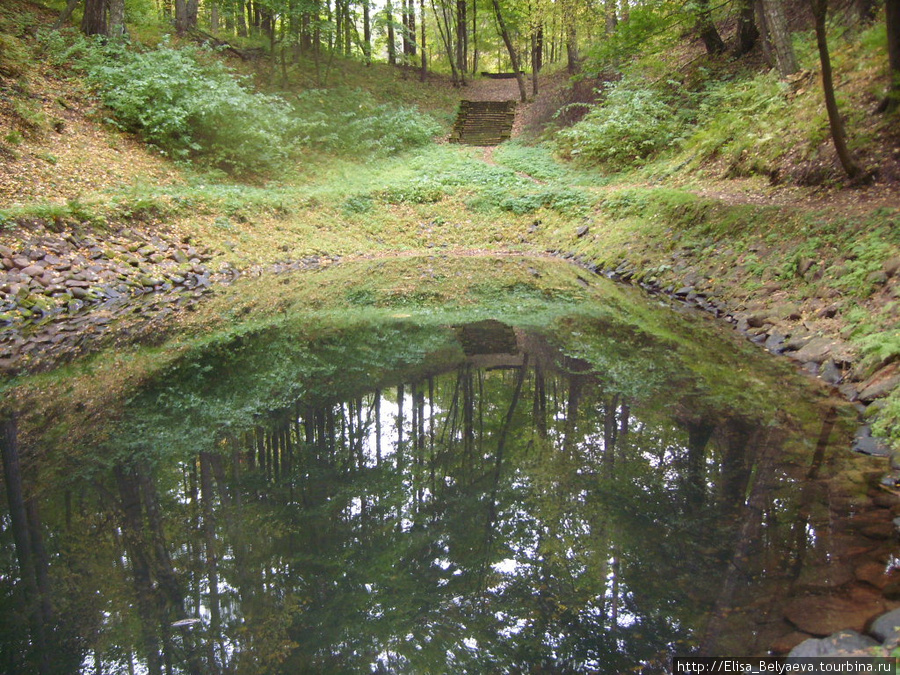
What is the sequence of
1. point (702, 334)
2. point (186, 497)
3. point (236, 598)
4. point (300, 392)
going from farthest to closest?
1. point (702, 334)
2. point (300, 392)
3. point (186, 497)
4. point (236, 598)

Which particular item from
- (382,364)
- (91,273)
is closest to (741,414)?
(382,364)

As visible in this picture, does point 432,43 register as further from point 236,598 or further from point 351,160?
point 236,598

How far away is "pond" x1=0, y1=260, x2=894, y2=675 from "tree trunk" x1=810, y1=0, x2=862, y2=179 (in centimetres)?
369

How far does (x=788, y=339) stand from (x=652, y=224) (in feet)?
21.8

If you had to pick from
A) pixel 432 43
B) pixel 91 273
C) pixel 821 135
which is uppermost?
pixel 432 43

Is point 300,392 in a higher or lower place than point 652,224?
lower

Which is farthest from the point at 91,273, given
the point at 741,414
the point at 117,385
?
the point at 741,414

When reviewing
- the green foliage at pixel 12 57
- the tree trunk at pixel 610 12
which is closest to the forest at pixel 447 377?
the green foliage at pixel 12 57

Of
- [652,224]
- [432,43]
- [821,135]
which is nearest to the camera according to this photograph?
[821,135]

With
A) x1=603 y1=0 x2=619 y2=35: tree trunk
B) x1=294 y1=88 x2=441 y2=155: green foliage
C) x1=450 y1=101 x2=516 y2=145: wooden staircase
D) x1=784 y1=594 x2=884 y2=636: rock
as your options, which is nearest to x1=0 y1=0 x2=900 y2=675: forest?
x1=784 y1=594 x2=884 y2=636: rock

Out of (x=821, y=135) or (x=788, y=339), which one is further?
(x=821, y=135)

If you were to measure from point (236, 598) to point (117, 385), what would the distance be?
486cm

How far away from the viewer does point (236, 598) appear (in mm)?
3531

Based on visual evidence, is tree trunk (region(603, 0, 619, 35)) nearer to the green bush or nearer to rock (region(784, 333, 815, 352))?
the green bush
